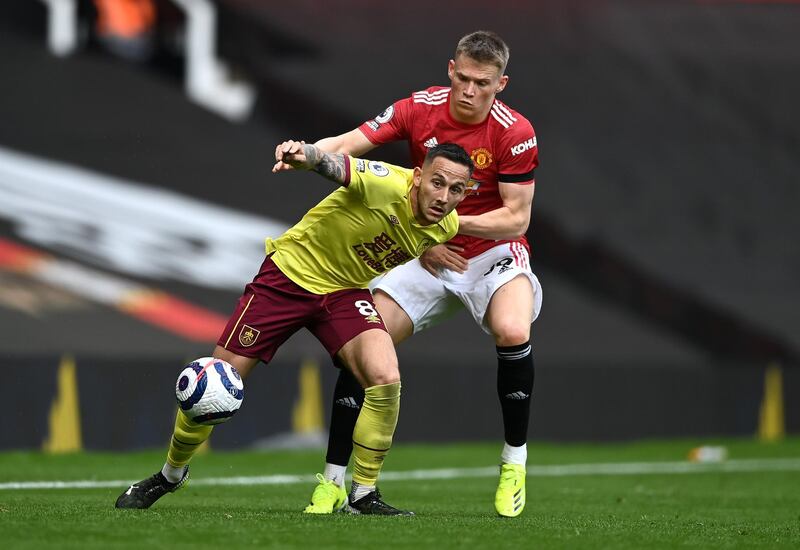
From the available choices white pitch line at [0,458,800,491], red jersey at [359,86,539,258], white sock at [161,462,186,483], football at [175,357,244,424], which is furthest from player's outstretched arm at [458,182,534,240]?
white pitch line at [0,458,800,491]

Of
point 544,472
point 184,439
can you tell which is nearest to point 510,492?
point 184,439

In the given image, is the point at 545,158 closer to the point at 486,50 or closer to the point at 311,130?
the point at 311,130

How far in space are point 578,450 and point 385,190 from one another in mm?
8613

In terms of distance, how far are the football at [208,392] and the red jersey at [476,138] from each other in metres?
1.67

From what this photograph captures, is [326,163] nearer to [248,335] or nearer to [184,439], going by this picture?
[248,335]

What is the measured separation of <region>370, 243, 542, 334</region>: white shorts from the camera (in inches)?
295

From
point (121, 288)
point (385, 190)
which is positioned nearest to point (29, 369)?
point (121, 288)

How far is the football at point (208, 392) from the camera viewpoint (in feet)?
20.7

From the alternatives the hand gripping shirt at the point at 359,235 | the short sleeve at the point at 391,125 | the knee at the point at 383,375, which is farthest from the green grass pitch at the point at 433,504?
the short sleeve at the point at 391,125

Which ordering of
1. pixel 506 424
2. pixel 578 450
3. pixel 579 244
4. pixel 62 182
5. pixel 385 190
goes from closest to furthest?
1. pixel 385 190
2. pixel 506 424
3. pixel 578 450
4. pixel 62 182
5. pixel 579 244

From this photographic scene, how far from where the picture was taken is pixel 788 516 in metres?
7.52

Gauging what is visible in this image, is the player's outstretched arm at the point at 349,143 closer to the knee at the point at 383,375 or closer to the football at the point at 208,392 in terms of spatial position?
the knee at the point at 383,375

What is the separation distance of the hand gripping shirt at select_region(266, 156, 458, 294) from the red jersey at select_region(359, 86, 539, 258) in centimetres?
52

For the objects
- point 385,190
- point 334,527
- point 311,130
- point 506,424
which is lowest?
point 334,527
